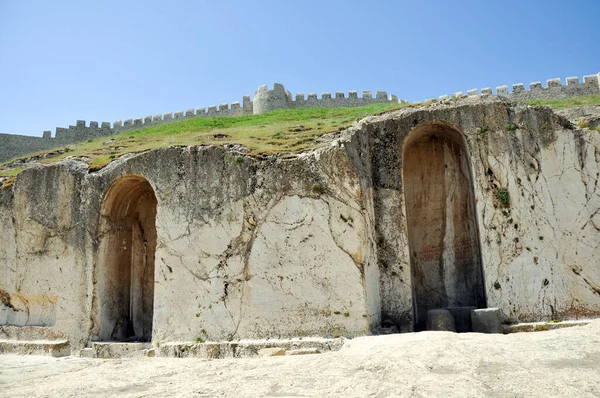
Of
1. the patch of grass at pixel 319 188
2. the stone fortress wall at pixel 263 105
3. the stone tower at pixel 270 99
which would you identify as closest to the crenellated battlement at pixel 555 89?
the stone fortress wall at pixel 263 105

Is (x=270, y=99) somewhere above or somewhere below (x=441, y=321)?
above

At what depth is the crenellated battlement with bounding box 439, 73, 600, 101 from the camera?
86.3 ft

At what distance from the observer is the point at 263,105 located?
33.7 meters

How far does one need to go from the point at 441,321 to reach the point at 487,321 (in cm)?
82

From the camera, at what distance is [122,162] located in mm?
11469

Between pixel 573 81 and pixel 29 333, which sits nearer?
pixel 29 333

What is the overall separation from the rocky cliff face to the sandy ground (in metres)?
1.60

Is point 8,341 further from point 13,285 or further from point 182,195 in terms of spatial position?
point 182,195

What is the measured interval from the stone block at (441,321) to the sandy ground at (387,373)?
6.22 feet

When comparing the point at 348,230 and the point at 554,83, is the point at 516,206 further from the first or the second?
the point at 554,83

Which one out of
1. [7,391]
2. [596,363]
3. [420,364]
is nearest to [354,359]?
[420,364]

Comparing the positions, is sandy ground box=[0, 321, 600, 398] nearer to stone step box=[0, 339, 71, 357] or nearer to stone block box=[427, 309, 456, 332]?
stone block box=[427, 309, 456, 332]

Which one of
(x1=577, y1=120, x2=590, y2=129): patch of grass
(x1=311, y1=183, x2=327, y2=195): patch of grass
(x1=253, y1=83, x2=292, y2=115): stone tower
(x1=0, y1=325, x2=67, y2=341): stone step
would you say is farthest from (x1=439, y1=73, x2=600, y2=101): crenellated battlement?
(x1=0, y1=325, x2=67, y2=341): stone step

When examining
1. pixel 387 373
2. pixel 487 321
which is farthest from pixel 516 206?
pixel 387 373
